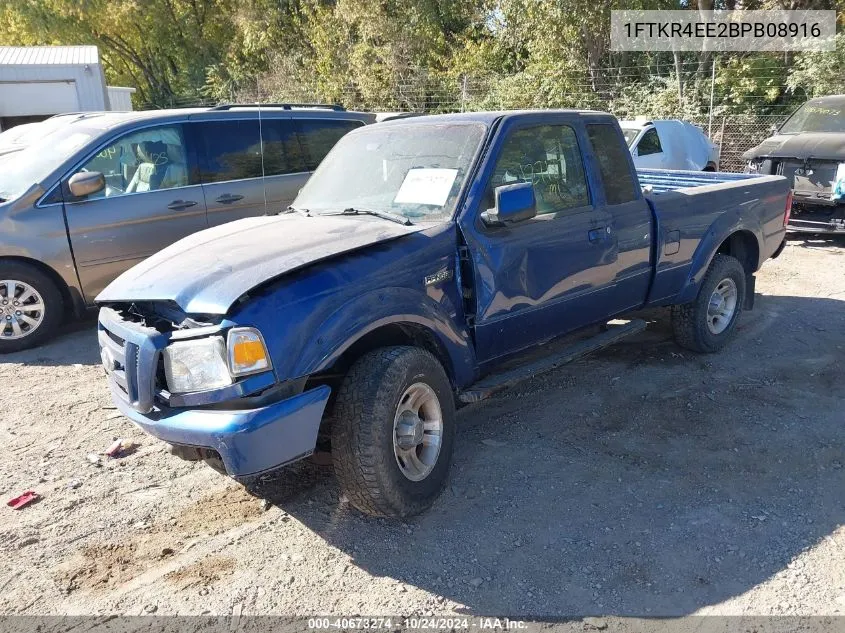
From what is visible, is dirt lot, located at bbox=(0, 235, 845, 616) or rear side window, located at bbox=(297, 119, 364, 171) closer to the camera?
dirt lot, located at bbox=(0, 235, 845, 616)

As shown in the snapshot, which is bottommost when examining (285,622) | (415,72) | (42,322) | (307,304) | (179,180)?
(285,622)

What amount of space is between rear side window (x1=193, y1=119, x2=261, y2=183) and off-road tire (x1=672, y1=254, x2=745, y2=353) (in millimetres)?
4418

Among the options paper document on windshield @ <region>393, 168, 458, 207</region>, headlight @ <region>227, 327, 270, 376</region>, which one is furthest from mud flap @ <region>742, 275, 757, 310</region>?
headlight @ <region>227, 327, 270, 376</region>

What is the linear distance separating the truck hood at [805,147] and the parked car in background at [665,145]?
1.53 metres

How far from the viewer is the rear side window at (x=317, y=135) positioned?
7.62m

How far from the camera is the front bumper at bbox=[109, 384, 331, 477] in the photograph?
112 inches

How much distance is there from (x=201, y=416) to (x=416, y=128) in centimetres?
228

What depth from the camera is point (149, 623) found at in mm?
2855

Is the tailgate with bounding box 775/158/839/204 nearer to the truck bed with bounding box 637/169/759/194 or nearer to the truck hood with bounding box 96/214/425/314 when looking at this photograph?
the truck bed with bounding box 637/169/759/194

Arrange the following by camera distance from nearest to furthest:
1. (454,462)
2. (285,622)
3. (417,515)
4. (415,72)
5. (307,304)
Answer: (285,622) < (307,304) < (417,515) < (454,462) < (415,72)

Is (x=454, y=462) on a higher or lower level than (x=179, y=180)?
lower

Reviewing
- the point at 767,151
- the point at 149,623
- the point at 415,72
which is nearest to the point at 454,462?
the point at 149,623

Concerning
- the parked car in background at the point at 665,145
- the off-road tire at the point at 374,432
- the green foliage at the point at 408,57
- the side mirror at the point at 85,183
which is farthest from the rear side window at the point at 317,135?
the green foliage at the point at 408,57

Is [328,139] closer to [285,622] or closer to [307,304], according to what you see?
[307,304]
